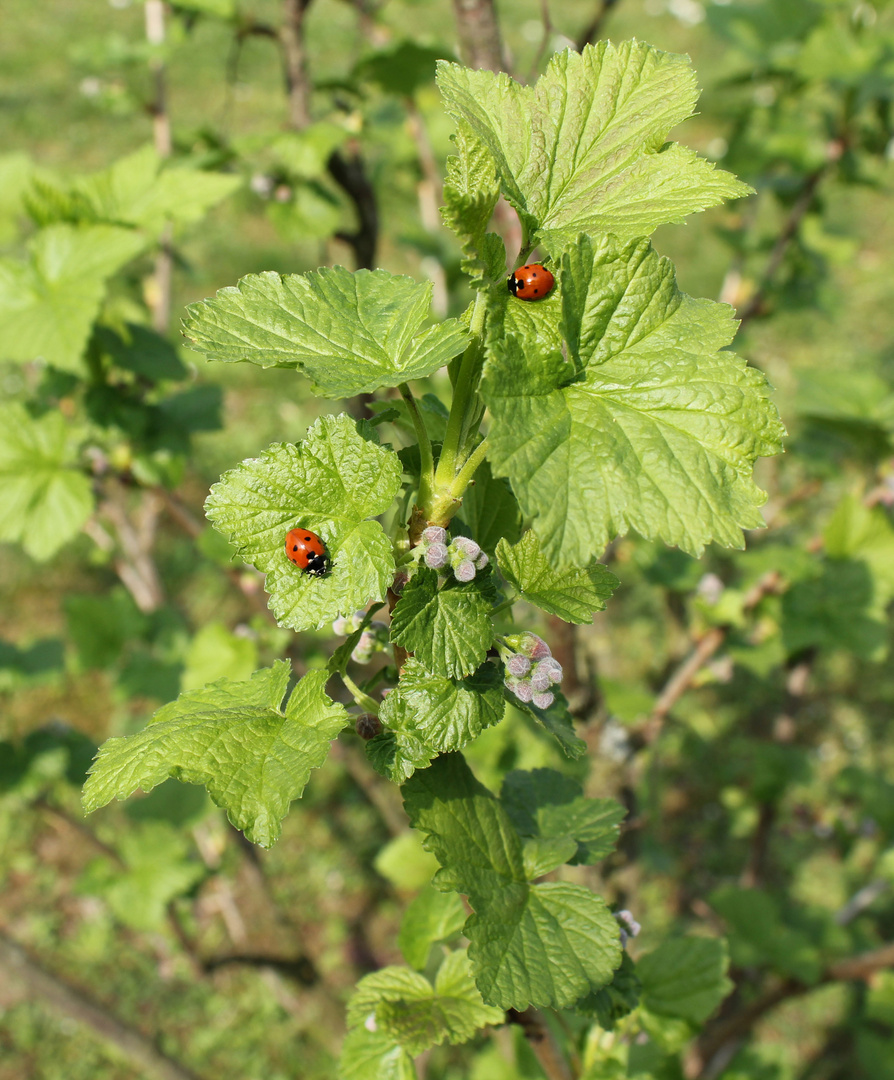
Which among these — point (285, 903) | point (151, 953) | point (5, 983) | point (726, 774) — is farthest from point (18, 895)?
point (726, 774)

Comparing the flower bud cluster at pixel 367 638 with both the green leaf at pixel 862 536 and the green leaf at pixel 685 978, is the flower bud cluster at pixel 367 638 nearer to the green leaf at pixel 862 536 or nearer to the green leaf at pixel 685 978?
the green leaf at pixel 685 978

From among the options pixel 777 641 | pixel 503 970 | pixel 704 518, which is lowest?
pixel 777 641

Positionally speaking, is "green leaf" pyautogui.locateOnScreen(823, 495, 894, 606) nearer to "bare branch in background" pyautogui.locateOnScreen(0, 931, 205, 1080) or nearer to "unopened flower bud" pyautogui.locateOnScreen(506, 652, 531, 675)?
"unopened flower bud" pyautogui.locateOnScreen(506, 652, 531, 675)

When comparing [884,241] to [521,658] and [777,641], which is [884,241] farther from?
[521,658]

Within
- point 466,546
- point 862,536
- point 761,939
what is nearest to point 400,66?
point 862,536

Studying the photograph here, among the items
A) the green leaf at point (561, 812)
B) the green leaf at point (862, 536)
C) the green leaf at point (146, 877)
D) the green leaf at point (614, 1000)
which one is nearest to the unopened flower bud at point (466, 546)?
the green leaf at point (561, 812)

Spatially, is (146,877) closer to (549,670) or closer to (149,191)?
(149,191)

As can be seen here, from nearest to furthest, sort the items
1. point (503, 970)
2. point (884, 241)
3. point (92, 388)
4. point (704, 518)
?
1. point (704, 518)
2. point (503, 970)
3. point (92, 388)
4. point (884, 241)
